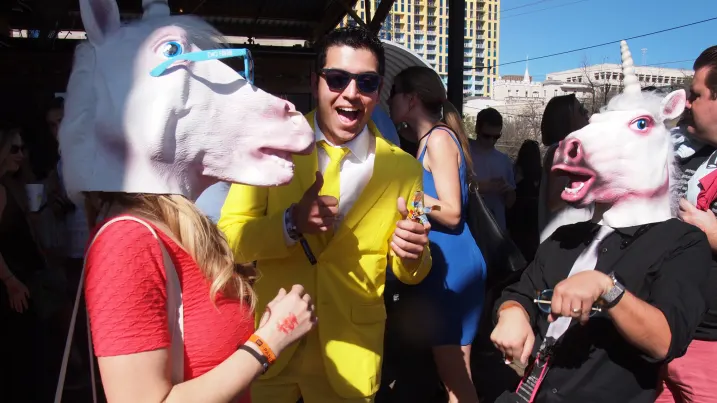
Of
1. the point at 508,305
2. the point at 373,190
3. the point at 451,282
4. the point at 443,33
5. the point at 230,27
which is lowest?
the point at 451,282

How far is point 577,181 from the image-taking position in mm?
1646

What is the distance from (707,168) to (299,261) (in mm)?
1601

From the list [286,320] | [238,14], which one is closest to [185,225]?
[286,320]

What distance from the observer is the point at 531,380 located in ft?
5.29

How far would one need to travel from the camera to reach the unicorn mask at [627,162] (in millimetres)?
1566

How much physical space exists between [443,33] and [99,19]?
434 feet

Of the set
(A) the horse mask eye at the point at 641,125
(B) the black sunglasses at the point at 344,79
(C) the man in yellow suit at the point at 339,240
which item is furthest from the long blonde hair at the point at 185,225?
(A) the horse mask eye at the point at 641,125

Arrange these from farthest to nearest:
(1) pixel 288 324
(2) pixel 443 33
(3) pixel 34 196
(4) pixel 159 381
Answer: (2) pixel 443 33
(3) pixel 34 196
(1) pixel 288 324
(4) pixel 159 381

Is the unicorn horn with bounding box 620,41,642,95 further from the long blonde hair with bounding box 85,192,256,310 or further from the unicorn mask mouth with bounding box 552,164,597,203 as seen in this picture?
the long blonde hair with bounding box 85,192,256,310

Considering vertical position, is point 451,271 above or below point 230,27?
below

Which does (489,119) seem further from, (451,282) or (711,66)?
(711,66)

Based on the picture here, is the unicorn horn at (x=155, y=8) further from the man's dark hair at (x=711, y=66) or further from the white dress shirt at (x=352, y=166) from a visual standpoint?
the man's dark hair at (x=711, y=66)

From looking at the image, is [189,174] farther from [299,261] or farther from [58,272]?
[58,272]

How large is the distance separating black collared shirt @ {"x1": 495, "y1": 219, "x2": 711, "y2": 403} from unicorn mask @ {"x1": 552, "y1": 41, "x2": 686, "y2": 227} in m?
0.06
